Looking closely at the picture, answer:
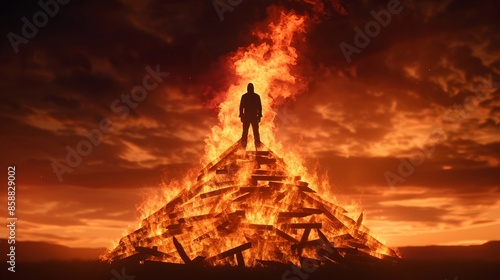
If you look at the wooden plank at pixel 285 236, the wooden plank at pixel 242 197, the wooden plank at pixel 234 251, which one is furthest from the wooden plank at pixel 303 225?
the wooden plank at pixel 234 251

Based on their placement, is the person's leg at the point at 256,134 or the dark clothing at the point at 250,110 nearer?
the dark clothing at the point at 250,110

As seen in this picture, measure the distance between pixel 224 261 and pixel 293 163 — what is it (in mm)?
5877

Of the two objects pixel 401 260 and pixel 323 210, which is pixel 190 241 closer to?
pixel 323 210

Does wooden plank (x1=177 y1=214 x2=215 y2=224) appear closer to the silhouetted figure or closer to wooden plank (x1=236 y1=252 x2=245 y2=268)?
wooden plank (x1=236 y1=252 x2=245 y2=268)

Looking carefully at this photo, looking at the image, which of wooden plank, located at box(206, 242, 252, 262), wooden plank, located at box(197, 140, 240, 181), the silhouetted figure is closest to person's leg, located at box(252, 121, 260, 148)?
the silhouetted figure

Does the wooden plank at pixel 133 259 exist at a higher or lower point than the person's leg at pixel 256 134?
lower

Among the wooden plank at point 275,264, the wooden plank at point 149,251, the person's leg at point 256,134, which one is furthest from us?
the person's leg at point 256,134

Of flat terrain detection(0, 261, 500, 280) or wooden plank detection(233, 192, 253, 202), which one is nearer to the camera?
flat terrain detection(0, 261, 500, 280)

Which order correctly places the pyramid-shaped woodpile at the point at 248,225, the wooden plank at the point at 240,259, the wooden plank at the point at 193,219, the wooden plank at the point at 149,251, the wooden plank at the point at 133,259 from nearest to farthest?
1. the wooden plank at the point at 240,259
2. the wooden plank at the point at 133,259
3. the wooden plank at the point at 149,251
4. the pyramid-shaped woodpile at the point at 248,225
5. the wooden plank at the point at 193,219

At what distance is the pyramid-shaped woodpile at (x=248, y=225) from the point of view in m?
25.8

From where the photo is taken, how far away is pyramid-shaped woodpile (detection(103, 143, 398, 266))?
25.8 metres

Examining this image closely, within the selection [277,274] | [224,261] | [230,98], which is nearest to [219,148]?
[230,98]

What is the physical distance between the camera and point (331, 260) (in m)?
25.7

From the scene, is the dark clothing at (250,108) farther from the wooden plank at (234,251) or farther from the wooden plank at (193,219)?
the wooden plank at (234,251)
